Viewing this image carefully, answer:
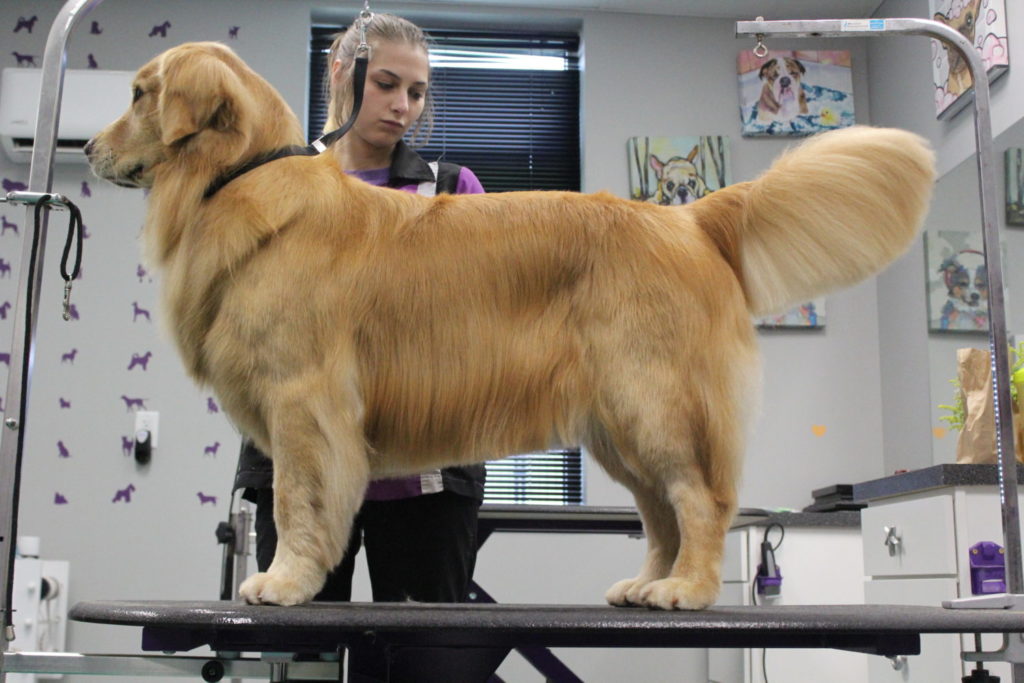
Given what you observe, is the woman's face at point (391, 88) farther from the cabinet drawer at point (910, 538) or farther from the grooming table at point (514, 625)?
the cabinet drawer at point (910, 538)

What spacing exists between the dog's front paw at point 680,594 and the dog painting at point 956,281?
2.86 meters

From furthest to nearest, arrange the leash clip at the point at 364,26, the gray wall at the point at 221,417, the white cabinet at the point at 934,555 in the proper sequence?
the gray wall at the point at 221,417
the white cabinet at the point at 934,555
the leash clip at the point at 364,26

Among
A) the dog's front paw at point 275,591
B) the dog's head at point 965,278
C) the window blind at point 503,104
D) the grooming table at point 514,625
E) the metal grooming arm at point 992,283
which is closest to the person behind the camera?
the grooming table at point 514,625

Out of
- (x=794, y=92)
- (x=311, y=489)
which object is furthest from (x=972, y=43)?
(x=311, y=489)

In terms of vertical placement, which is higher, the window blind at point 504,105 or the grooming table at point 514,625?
the window blind at point 504,105

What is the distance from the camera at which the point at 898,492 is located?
8.46 ft

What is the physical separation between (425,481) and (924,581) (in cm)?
141

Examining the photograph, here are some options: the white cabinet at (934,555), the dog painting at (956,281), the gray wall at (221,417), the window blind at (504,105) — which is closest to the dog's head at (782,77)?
the gray wall at (221,417)

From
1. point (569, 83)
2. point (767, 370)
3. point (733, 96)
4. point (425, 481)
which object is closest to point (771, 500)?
point (767, 370)

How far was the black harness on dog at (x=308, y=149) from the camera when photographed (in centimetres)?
156

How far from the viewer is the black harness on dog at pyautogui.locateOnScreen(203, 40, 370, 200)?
61.5 inches

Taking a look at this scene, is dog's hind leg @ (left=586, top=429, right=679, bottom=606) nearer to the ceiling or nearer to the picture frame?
the picture frame

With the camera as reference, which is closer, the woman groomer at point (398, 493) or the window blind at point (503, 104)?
the woman groomer at point (398, 493)

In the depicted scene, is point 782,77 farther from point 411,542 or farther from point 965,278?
point 411,542
